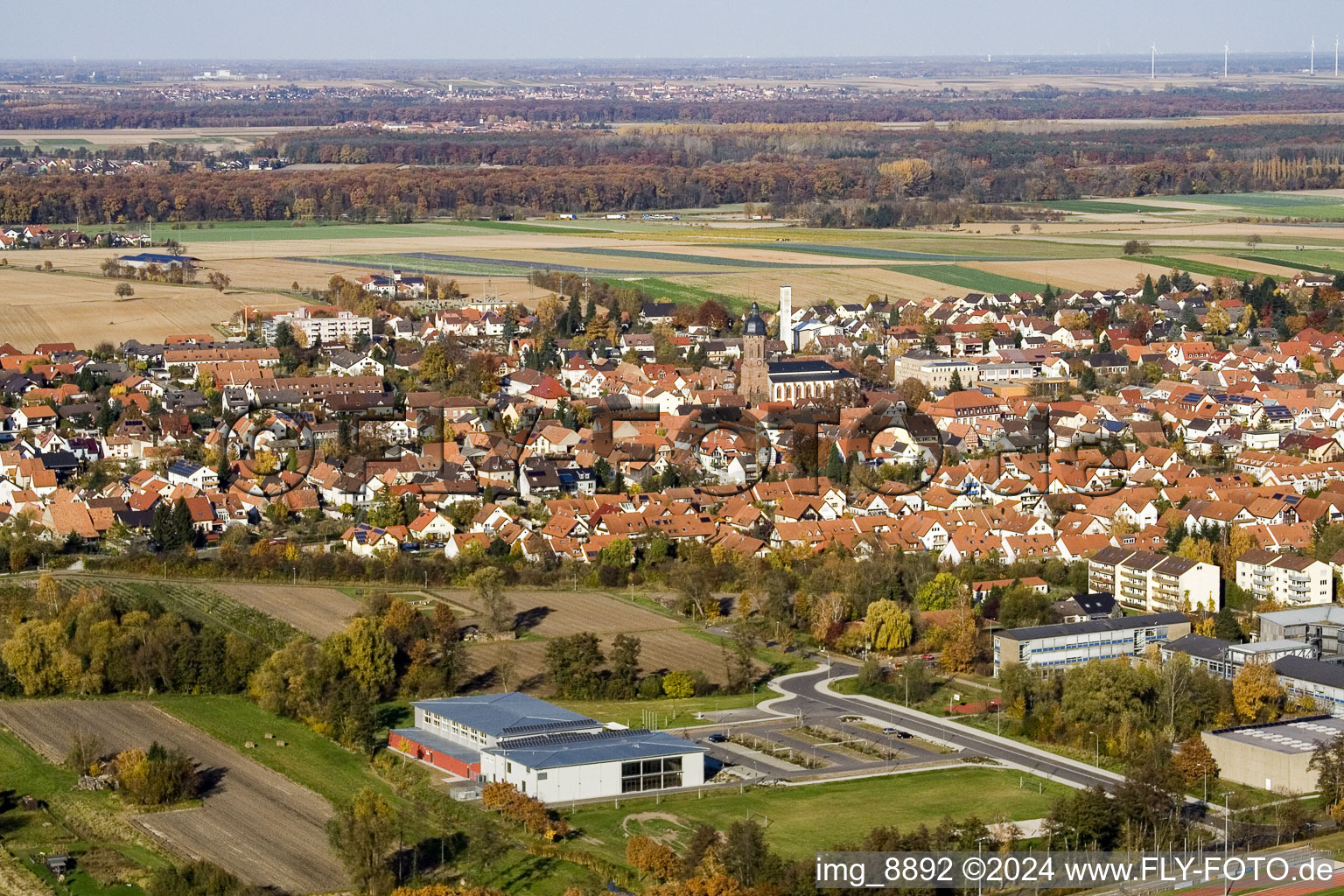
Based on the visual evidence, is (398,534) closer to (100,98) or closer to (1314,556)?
(1314,556)

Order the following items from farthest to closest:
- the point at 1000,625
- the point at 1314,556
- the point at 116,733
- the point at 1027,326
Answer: the point at 1027,326, the point at 1314,556, the point at 1000,625, the point at 116,733

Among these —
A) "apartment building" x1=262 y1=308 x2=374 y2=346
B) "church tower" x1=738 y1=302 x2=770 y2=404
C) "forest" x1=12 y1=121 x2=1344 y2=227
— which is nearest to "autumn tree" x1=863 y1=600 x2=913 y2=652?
"church tower" x1=738 y1=302 x2=770 y2=404

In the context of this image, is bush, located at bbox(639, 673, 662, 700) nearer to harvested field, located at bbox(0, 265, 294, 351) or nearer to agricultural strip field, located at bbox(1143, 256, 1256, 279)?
harvested field, located at bbox(0, 265, 294, 351)

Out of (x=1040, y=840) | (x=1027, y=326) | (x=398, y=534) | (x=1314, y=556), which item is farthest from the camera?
(x=1027, y=326)

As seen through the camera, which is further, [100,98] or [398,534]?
[100,98]

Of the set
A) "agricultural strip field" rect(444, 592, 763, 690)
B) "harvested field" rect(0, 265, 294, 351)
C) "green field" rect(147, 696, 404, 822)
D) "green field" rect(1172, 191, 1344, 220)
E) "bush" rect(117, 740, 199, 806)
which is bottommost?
"green field" rect(1172, 191, 1344, 220)

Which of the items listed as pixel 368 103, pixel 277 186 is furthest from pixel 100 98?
pixel 277 186
